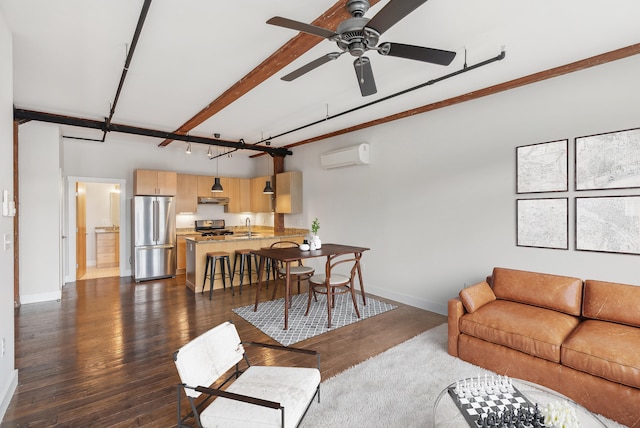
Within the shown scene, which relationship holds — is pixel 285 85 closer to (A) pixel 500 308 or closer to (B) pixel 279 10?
(B) pixel 279 10

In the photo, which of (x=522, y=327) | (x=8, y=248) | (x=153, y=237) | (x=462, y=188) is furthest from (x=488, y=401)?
(x=153, y=237)

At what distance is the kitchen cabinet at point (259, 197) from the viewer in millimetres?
7773

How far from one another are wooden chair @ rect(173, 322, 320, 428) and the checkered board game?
0.87 m

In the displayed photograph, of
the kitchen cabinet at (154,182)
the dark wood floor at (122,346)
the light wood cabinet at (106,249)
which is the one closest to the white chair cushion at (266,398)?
the dark wood floor at (122,346)

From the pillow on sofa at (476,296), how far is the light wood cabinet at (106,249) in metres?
8.41

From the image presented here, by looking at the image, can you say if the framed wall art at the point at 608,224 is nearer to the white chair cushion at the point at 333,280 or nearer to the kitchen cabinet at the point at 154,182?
the white chair cushion at the point at 333,280

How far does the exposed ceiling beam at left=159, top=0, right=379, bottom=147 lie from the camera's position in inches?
89.9

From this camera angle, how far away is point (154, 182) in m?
6.72

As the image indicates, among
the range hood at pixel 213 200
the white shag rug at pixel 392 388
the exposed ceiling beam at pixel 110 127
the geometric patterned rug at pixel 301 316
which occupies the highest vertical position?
the exposed ceiling beam at pixel 110 127

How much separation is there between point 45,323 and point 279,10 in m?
4.60

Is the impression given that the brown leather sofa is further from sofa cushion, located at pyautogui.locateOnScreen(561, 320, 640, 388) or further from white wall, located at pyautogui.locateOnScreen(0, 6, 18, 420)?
white wall, located at pyautogui.locateOnScreen(0, 6, 18, 420)

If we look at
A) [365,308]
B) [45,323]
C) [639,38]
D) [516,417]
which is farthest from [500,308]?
[45,323]

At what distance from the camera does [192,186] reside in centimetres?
757

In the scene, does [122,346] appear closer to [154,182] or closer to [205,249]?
[205,249]
